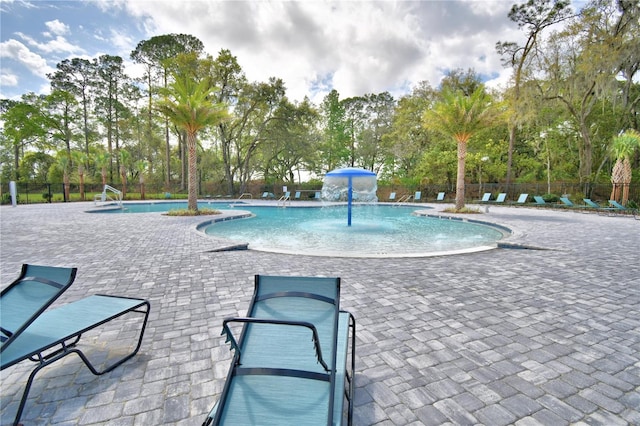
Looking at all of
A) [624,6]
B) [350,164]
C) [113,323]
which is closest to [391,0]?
[113,323]

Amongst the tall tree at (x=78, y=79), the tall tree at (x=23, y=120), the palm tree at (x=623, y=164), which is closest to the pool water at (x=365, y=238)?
the palm tree at (x=623, y=164)

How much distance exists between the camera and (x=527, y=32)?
67.5 ft

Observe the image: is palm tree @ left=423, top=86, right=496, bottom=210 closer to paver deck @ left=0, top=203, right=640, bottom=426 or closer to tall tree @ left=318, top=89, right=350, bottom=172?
paver deck @ left=0, top=203, right=640, bottom=426

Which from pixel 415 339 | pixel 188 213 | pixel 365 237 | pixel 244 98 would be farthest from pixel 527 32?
pixel 415 339

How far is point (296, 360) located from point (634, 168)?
32742 millimetres

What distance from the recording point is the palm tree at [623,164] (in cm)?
1555

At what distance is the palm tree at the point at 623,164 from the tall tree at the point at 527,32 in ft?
18.3

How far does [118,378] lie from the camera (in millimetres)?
2227

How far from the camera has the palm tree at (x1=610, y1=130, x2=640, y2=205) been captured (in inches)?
612

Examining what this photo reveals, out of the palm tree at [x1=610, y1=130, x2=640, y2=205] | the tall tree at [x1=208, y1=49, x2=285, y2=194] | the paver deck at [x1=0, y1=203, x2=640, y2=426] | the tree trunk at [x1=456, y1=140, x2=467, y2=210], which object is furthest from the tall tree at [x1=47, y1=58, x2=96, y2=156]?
the palm tree at [x1=610, y1=130, x2=640, y2=205]

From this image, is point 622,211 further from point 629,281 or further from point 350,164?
point 350,164

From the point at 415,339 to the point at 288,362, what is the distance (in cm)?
161

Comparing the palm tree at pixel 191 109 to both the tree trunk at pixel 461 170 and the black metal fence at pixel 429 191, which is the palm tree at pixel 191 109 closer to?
the tree trunk at pixel 461 170

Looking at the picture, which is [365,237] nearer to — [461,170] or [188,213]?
[461,170]
